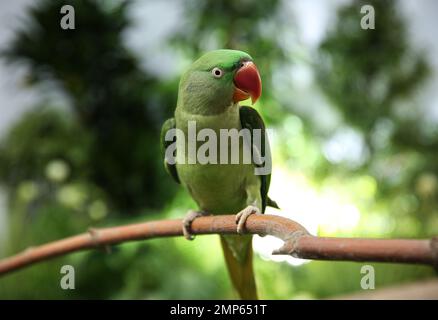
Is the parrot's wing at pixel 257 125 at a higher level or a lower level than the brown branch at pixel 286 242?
higher

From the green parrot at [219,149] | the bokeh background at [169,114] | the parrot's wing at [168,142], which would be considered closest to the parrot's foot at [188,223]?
the green parrot at [219,149]

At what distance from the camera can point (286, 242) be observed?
15.1 inches

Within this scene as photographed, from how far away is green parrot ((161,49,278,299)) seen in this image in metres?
0.55

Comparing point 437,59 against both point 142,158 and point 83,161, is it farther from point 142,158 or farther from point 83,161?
point 83,161

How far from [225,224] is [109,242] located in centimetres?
20

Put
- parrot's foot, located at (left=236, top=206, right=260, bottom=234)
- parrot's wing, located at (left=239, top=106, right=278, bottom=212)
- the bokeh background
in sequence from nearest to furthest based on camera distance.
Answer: parrot's foot, located at (left=236, top=206, right=260, bottom=234) < parrot's wing, located at (left=239, top=106, right=278, bottom=212) < the bokeh background

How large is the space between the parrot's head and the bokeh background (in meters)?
0.48

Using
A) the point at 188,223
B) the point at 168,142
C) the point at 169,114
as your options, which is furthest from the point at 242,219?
the point at 169,114

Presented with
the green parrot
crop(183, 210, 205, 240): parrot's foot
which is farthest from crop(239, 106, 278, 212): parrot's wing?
crop(183, 210, 205, 240): parrot's foot

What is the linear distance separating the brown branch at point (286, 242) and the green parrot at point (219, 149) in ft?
0.09

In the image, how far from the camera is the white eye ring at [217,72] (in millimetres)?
559

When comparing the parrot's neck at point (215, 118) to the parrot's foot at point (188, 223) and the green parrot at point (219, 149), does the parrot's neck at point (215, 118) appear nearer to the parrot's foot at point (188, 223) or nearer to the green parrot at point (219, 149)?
the green parrot at point (219, 149)

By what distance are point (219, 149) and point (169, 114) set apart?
88 cm

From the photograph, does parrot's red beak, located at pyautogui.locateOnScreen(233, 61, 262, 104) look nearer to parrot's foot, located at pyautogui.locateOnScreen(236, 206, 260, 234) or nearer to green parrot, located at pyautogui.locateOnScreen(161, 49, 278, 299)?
green parrot, located at pyautogui.locateOnScreen(161, 49, 278, 299)
